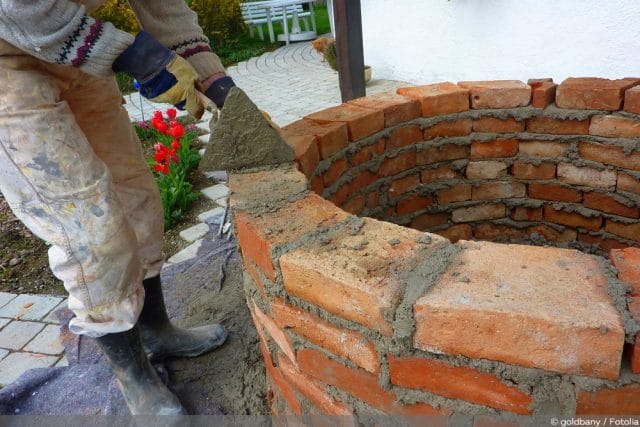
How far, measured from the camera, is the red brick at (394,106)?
7.77ft

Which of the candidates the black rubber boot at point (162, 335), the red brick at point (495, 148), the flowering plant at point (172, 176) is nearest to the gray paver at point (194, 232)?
the flowering plant at point (172, 176)

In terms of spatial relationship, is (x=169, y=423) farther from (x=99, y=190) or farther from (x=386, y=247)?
(x=386, y=247)

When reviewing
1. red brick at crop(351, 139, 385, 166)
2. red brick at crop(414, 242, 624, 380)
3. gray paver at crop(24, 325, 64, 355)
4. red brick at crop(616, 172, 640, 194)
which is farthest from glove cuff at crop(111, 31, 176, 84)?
red brick at crop(616, 172, 640, 194)

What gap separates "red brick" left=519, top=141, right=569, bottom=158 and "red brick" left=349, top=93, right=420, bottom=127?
0.59 meters

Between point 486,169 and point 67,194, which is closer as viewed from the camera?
point 67,194

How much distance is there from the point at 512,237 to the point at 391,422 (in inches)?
75.7

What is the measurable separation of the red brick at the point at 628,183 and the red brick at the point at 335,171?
51.6 inches

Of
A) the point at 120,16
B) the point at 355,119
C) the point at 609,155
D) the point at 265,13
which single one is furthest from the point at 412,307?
the point at 265,13

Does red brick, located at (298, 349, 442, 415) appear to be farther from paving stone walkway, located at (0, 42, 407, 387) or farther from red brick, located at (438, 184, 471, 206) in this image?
red brick, located at (438, 184, 471, 206)

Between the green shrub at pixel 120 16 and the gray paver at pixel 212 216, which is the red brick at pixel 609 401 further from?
the green shrub at pixel 120 16

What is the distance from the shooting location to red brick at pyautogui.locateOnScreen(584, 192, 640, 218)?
2.45m

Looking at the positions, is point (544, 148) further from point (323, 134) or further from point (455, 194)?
point (323, 134)

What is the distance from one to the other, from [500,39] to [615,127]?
11.2 feet

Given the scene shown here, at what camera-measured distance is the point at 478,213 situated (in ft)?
9.30
